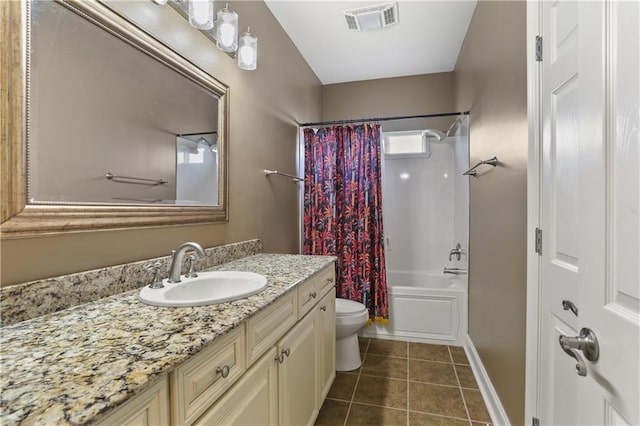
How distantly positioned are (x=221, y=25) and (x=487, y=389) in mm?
2586

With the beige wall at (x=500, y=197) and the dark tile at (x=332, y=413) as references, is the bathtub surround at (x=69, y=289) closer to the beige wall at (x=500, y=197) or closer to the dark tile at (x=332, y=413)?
the dark tile at (x=332, y=413)

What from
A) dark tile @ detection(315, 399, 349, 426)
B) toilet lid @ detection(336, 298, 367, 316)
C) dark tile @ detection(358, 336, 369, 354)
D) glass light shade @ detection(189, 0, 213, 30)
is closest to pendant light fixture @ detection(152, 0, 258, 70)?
glass light shade @ detection(189, 0, 213, 30)

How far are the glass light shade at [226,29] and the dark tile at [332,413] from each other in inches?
82.0

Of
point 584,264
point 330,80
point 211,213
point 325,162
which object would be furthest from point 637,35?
point 330,80

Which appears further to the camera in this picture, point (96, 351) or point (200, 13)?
point (200, 13)

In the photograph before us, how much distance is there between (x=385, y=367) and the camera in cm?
229

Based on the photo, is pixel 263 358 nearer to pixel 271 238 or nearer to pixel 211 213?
pixel 211 213

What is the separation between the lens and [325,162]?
272 cm

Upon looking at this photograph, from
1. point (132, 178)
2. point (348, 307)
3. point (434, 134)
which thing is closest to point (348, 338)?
point (348, 307)

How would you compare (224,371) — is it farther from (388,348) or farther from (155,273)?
(388,348)

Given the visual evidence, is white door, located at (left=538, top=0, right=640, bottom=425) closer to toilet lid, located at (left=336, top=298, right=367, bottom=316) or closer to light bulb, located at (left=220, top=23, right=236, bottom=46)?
light bulb, located at (left=220, top=23, right=236, bottom=46)

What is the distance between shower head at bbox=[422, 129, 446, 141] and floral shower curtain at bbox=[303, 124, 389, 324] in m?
0.94

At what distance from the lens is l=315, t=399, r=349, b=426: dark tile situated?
169cm

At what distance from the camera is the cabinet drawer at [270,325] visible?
966 millimetres
